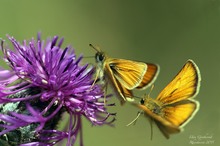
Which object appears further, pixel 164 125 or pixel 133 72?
pixel 133 72

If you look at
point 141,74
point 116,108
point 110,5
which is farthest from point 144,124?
point 141,74

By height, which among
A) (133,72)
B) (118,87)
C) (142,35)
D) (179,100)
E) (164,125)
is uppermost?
(142,35)

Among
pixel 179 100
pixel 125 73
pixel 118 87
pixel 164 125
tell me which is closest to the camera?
pixel 164 125

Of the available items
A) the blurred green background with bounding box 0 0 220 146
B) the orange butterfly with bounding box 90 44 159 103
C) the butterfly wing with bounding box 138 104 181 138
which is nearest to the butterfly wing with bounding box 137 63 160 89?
the orange butterfly with bounding box 90 44 159 103

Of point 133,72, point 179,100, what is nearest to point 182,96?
point 179,100

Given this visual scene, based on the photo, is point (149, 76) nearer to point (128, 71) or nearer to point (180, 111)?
point (128, 71)

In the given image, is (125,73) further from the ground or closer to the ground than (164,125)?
further from the ground

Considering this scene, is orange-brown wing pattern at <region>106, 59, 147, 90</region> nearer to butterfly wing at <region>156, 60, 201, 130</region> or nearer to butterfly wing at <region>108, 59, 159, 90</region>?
butterfly wing at <region>108, 59, 159, 90</region>
